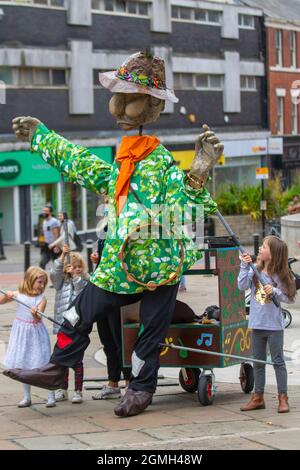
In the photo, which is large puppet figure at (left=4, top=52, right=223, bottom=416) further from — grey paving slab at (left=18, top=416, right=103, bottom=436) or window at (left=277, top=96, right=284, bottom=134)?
window at (left=277, top=96, right=284, bottom=134)

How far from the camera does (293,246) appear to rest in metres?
15.9

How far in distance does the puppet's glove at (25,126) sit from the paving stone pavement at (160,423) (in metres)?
2.21

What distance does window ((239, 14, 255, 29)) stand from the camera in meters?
45.2

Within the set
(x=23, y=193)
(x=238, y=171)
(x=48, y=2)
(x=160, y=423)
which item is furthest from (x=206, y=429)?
(x=238, y=171)

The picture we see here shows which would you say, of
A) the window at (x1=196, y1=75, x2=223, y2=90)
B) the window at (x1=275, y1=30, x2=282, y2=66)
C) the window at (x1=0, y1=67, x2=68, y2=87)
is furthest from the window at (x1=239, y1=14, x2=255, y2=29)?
the window at (x1=0, y1=67, x2=68, y2=87)

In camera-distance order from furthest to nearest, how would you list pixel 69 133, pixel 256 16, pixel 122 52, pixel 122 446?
1. pixel 256 16
2. pixel 122 52
3. pixel 69 133
4. pixel 122 446

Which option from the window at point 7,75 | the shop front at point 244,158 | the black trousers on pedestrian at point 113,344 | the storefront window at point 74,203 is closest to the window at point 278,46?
the shop front at point 244,158

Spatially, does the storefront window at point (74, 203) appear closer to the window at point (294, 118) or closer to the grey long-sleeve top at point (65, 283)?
the window at point (294, 118)

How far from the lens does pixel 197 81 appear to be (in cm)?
4247

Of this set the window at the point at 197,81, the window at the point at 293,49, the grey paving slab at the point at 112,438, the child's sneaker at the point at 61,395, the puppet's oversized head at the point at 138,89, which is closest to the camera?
the grey paving slab at the point at 112,438

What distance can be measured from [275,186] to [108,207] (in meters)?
25.7

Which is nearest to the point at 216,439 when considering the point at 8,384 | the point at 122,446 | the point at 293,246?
the point at 122,446

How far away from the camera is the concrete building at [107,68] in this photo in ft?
109
